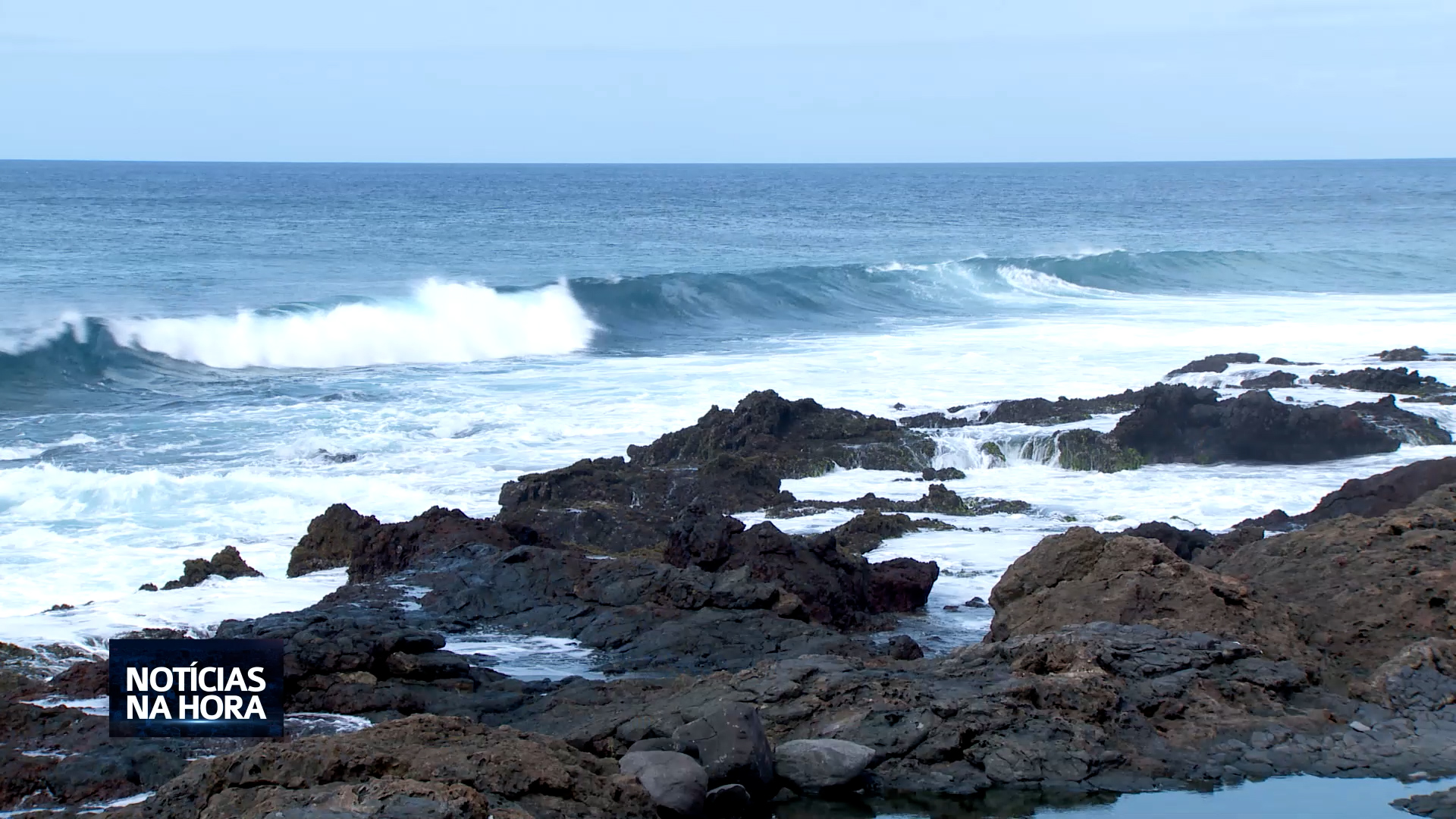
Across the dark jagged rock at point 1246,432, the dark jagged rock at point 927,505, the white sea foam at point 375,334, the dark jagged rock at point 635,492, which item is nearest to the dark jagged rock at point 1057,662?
the dark jagged rock at point 635,492

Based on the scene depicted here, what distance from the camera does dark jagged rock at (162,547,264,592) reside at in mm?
11383

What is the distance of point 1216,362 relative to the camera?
22891 millimetres

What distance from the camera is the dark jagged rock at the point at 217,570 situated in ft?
37.3

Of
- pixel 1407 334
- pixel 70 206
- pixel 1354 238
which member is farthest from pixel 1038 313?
pixel 70 206

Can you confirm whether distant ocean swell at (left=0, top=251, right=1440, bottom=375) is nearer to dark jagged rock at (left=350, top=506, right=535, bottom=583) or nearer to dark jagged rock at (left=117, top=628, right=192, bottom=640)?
dark jagged rock at (left=350, top=506, right=535, bottom=583)

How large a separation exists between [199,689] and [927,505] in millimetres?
9143

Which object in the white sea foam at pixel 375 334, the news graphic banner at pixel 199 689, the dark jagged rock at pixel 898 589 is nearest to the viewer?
the news graphic banner at pixel 199 689

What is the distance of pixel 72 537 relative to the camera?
1397 cm

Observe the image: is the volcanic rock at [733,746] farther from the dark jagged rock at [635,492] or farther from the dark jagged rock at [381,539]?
the dark jagged rock at [635,492]

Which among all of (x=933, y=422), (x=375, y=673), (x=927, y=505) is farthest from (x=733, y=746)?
(x=933, y=422)

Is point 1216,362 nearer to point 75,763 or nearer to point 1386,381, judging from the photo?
point 1386,381

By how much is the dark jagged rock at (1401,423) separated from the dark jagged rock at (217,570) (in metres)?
13.5

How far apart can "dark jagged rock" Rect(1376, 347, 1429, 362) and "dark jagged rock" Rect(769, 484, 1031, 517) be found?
38.7 feet

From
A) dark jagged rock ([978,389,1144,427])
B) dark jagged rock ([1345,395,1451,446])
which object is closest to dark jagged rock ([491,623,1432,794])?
dark jagged rock ([978,389,1144,427])
